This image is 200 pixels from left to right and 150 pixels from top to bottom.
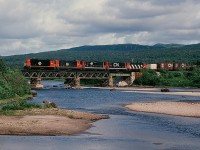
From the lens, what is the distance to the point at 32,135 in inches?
1794

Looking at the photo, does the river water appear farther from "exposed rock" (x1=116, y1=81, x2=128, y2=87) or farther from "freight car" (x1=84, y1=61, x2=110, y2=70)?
"exposed rock" (x1=116, y1=81, x2=128, y2=87)

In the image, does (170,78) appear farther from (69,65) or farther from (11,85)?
(11,85)

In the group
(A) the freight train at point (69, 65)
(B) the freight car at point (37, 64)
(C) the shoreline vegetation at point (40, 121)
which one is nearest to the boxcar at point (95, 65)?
(A) the freight train at point (69, 65)

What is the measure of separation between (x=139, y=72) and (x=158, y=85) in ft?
35.0

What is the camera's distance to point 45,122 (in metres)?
52.3

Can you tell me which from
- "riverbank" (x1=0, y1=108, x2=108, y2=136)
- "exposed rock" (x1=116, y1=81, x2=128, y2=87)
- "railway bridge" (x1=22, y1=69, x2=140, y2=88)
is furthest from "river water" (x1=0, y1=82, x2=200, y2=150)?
"exposed rock" (x1=116, y1=81, x2=128, y2=87)

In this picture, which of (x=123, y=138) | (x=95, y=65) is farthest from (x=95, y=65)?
(x=123, y=138)

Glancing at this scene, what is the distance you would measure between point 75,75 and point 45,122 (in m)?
123

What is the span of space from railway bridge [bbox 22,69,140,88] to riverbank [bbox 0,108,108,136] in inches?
3863

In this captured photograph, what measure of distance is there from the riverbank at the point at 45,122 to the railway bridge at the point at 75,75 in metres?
98.1

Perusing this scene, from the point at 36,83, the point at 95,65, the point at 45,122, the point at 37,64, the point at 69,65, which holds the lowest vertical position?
the point at 45,122

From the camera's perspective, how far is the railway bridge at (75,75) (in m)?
162

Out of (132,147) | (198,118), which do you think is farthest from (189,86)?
(132,147)

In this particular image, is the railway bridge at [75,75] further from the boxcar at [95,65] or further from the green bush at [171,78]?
the green bush at [171,78]
